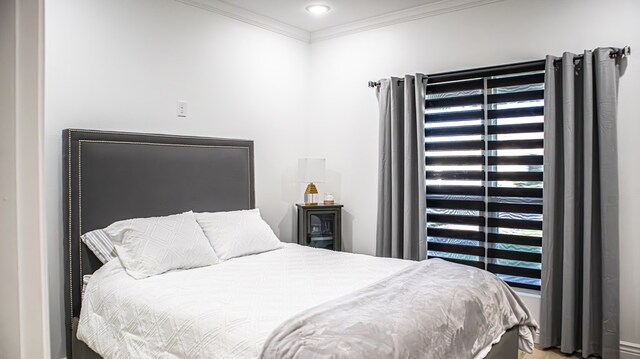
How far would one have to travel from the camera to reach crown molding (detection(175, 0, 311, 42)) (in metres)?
3.62

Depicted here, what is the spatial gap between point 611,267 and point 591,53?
142 centimetres

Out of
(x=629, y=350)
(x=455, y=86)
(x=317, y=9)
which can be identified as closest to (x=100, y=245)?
(x=317, y=9)

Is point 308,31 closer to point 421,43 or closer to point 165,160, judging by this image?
point 421,43

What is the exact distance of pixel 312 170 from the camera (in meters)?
4.17

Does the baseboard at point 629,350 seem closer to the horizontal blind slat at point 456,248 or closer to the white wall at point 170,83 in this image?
the horizontal blind slat at point 456,248

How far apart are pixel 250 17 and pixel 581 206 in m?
3.06

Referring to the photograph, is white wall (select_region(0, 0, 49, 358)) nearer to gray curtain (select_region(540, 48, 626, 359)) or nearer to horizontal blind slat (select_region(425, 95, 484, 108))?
gray curtain (select_region(540, 48, 626, 359))

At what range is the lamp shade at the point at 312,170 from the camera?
164 inches

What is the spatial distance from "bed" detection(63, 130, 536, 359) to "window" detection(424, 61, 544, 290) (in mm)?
964

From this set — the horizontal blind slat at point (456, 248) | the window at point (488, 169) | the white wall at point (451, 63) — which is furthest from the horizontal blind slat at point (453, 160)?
the horizontal blind slat at point (456, 248)

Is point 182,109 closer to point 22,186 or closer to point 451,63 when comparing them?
point 451,63

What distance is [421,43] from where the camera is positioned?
12.7 ft

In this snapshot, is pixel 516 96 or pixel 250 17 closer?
pixel 516 96

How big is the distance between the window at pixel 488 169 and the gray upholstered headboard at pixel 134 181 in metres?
1.69
